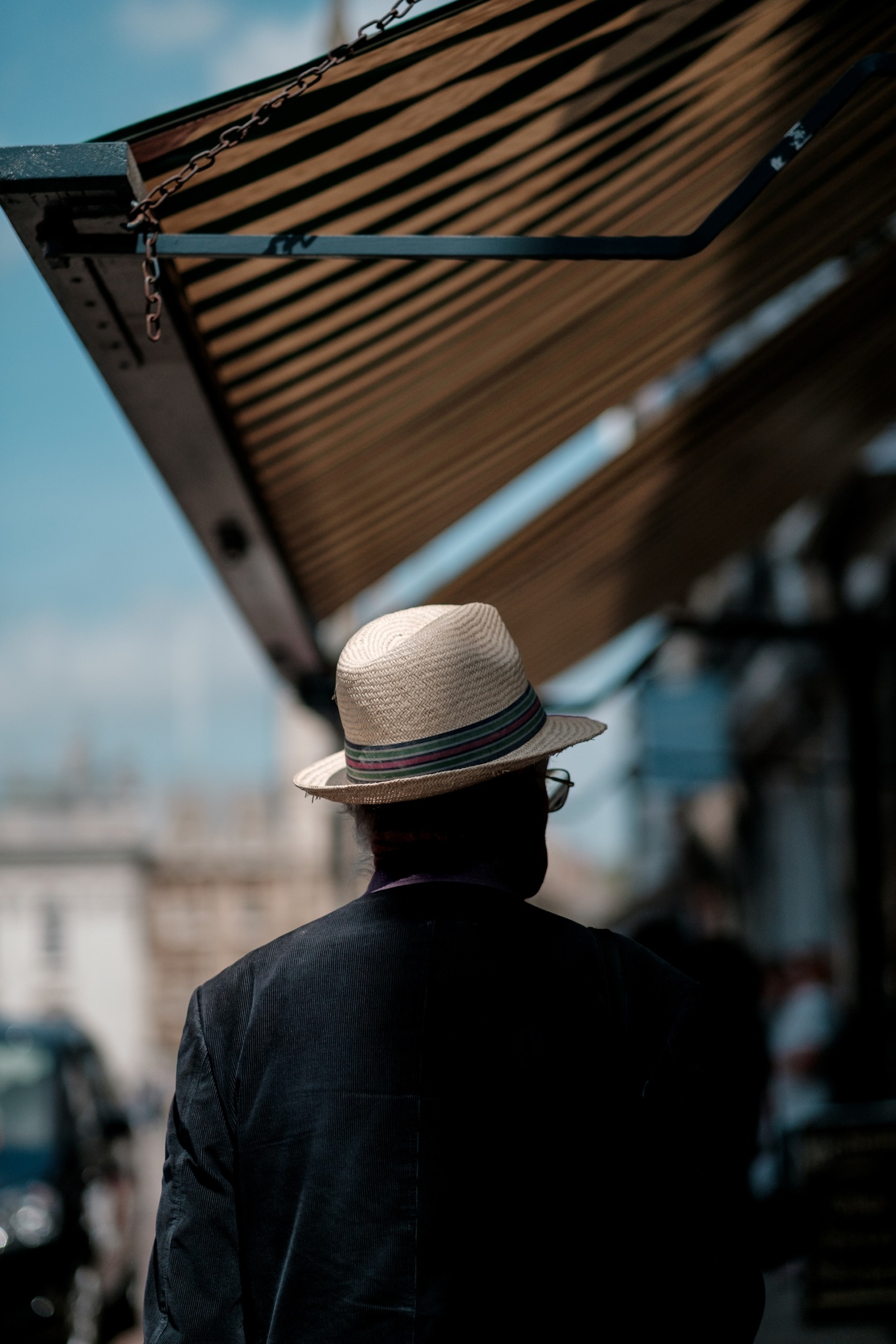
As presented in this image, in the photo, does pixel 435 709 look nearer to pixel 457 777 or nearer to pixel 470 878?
pixel 457 777

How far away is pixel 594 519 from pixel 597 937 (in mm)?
3404

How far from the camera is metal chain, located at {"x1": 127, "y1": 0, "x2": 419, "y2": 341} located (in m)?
2.01

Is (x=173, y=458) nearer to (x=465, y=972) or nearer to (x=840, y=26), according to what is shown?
(x=840, y=26)

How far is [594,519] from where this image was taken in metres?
4.96

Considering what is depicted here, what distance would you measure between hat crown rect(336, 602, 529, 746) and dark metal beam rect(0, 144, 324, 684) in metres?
0.75

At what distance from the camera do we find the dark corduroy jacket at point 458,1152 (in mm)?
1582

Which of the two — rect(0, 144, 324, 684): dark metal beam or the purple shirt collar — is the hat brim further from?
rect(0, 144, 324, 684): dark metal beam

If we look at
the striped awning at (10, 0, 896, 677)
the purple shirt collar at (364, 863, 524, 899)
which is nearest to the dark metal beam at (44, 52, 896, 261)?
the striped awning at (10, 0, 896, 677)

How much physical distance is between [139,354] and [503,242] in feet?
2.53

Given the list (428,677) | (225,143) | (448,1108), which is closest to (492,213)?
(225,143)

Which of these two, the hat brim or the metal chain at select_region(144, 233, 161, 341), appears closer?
the hat brim

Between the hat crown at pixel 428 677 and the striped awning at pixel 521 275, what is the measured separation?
0.91m

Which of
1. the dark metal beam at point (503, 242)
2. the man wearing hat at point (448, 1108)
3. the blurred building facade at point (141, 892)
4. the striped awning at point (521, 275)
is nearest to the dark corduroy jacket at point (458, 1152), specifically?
the man wearing hat at point (448, 1108)

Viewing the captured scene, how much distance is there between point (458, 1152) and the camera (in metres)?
1.60
